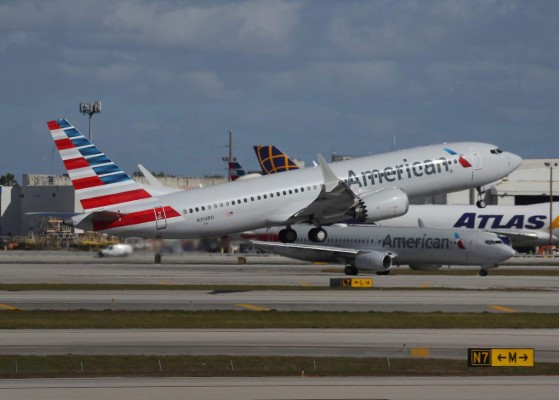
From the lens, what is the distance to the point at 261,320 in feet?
155

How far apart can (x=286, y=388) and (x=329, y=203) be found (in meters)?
40.9

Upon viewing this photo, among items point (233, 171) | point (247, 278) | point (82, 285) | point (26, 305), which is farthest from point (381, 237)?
point (233, 171)

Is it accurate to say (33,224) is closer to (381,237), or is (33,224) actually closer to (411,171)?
(381,237)

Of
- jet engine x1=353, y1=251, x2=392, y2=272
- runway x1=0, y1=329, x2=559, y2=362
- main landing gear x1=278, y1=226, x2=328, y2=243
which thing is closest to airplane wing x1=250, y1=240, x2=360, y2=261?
jet engine x1=353, y1=251, x2=392, y2=272

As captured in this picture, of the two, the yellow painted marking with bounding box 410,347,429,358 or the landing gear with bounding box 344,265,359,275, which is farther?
the landing gear with bounding box 344,265,359,275

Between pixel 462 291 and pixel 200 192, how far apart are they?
18016mm

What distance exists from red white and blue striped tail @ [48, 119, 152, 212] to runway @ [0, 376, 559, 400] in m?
39.1

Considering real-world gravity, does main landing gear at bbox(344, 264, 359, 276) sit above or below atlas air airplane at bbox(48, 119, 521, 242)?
below

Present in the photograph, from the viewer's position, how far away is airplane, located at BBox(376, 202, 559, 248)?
123 m

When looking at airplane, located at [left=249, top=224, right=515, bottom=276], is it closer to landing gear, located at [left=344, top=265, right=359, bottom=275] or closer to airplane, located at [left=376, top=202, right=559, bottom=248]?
landing gear, located at [left=344, top=265, right=359, bottom=275]

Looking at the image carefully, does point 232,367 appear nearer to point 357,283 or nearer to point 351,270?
point 357,283

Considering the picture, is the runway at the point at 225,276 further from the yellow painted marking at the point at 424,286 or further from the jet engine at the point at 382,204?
the jet engine at the point at 382,204

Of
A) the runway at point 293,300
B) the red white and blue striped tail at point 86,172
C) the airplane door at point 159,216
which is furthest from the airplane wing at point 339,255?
the red white and blue striped tail at point 86,172

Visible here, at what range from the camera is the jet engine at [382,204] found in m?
68.2
